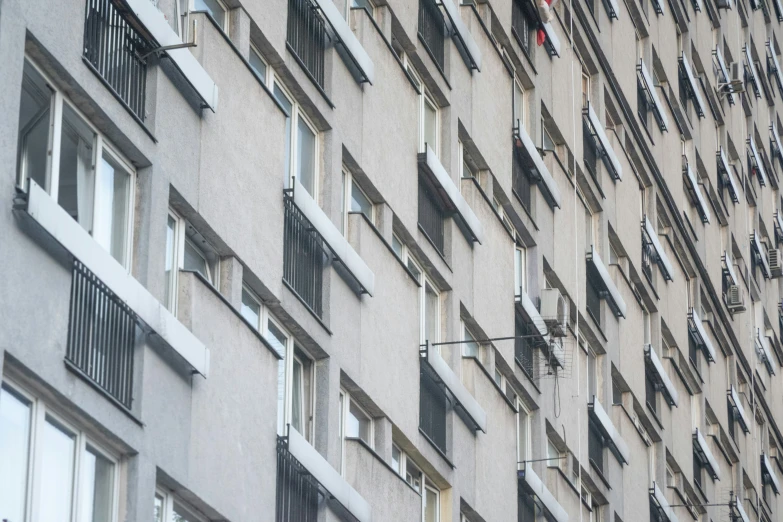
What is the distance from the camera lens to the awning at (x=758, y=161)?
61.2 meters

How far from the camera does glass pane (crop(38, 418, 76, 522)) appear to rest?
50.5 feet

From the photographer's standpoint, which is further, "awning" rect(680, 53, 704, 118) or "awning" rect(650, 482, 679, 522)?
"awning" rect(680, 53, 704, 118)

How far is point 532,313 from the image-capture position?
31625 mm

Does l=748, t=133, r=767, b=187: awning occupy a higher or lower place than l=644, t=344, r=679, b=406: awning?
→ higher

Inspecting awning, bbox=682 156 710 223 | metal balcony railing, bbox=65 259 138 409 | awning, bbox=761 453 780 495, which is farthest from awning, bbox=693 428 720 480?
metal balcony railing, bbox=65 259 138 409

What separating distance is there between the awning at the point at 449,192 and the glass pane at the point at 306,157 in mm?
3849

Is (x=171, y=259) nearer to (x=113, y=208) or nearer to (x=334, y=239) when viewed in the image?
(x=113, y=208)

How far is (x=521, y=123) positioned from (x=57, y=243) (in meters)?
17.6

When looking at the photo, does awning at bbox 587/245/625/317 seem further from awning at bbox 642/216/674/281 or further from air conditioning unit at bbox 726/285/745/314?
air conditioning unit at bbox 726/285/745/314

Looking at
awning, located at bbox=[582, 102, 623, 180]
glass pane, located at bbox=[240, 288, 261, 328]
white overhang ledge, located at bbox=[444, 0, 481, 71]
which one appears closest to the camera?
glass pane, located at bbox=[240, 288, 261, 328]

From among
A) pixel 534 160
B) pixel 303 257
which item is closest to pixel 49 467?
pixel 303 257

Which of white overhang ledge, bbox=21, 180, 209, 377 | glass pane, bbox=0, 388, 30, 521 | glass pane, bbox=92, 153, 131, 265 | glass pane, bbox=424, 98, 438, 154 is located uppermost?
glass pane, bbox=424, 98, 438, 154

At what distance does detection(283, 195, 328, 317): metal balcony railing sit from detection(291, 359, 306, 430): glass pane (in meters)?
0.70

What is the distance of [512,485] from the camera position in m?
29.5
